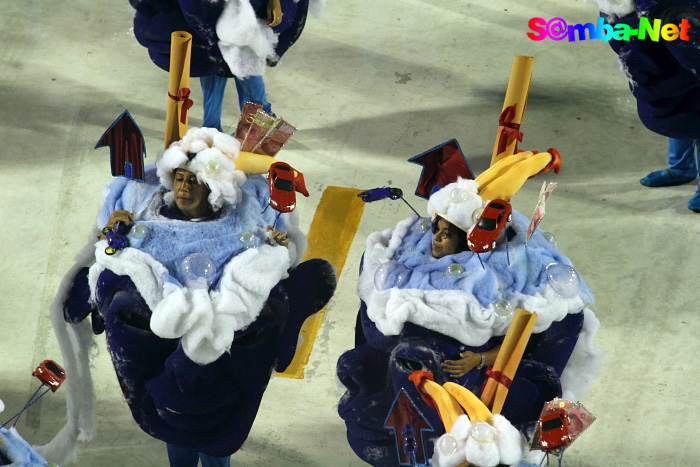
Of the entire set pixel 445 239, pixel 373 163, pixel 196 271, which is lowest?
pixel 373 163

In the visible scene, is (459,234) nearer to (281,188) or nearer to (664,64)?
(281,188)

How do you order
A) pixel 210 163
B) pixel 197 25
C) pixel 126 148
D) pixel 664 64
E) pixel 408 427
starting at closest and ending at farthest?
pixel 408 427 < pixel 210 163 < pixel 126 148 < pixel 664 64 < pixel 197 25

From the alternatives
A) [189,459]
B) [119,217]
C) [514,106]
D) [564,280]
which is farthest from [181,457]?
[514,106]

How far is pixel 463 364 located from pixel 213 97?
7.48ft

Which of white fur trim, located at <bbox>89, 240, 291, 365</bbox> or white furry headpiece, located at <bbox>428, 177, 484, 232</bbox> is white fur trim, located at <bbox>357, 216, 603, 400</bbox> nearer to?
white furry headpiece, located at <bbox>428, 177, 484, 232</bbox>

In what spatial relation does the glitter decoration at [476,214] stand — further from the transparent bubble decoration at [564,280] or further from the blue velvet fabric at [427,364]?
the transparent bubble decoration at [564,280]

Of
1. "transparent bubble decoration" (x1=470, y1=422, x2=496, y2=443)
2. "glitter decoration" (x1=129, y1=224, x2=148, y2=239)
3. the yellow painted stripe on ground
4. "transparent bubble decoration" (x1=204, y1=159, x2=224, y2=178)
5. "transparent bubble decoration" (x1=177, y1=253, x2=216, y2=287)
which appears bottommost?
the yellow painted stripe on ground

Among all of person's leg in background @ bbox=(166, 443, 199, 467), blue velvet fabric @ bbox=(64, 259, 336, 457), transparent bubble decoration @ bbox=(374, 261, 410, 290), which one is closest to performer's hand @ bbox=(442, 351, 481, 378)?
transparent bubble decoration @ bbox=(374, 261, 410, 290)

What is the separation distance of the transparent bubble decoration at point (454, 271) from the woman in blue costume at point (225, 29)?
1752 millimetres

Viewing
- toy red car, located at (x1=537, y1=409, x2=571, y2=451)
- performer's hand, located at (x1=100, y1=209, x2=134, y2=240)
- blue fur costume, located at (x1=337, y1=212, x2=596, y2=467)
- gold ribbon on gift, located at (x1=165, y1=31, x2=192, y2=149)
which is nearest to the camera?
toy red car, located at (x1=537, y1=409, x2=571, y2=451)

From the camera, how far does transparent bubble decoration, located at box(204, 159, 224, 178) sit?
12.1 feet

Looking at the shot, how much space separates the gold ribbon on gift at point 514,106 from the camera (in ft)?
12.0

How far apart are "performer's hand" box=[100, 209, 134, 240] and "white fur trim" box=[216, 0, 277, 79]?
1337 mm

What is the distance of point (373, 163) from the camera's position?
5367 millimetres
